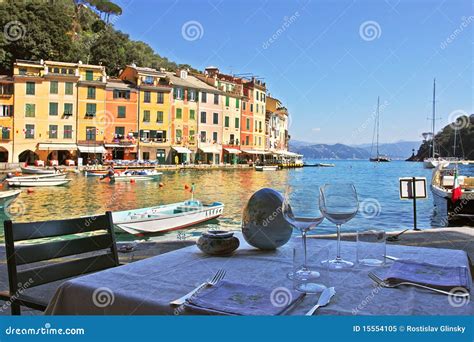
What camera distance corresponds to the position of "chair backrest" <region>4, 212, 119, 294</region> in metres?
1.10

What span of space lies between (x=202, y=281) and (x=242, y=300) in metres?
0.14

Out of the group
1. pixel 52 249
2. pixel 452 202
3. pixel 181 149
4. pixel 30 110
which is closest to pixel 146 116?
pixel 181 149

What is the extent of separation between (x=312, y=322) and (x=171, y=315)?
0.20 m

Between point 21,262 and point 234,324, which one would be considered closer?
point 234,324

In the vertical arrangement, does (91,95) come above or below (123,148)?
above

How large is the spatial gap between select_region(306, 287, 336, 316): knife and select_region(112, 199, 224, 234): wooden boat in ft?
17.3

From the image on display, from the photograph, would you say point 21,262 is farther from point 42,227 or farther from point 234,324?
point 234,324

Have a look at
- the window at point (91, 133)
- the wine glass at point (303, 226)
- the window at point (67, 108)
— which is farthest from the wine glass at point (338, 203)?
the window at point (67, 108)

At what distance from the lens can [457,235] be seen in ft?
11.2

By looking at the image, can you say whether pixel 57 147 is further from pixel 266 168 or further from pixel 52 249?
pixel 52 249

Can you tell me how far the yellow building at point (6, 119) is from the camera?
21.5m

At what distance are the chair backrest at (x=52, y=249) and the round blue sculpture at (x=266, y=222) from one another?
509 mm

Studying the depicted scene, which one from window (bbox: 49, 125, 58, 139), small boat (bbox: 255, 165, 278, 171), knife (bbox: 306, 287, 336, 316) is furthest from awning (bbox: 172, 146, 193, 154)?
knife (bbox: 306, 287, 336, 316)

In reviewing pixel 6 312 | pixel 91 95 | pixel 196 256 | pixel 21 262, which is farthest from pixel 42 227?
pixel 91 95
